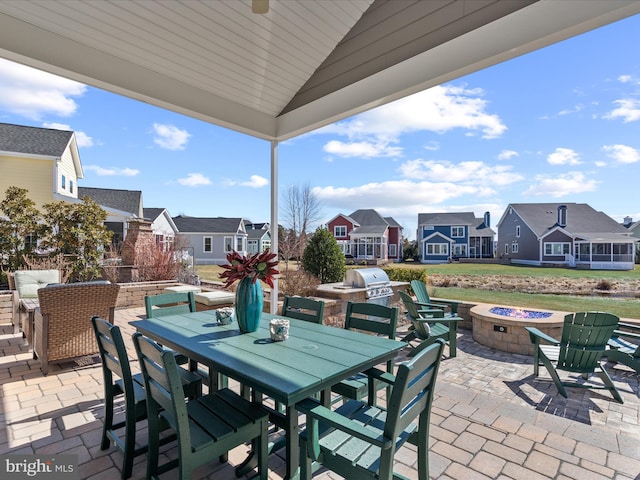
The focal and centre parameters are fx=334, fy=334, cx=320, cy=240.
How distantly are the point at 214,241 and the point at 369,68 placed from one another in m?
22.0

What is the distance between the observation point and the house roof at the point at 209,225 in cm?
2377

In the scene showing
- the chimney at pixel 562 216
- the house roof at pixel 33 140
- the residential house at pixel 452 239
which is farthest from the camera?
the residential house at pixel 452 239

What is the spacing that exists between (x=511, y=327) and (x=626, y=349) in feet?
4.42

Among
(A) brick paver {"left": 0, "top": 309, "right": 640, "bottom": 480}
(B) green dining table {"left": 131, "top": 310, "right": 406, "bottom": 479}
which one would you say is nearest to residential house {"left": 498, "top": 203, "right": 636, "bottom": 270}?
(A) brick paver {"left": 0, "top": 309, "right": 640, "bottom": 480}

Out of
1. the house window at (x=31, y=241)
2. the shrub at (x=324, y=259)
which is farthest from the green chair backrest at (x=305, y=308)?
the house window at (x=31, y=241)

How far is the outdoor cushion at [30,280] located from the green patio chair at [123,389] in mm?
4220

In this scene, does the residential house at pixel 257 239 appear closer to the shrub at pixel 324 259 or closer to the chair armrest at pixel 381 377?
the shrub at pixel 324 259

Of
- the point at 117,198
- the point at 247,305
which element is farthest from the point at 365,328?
the point at 117,198

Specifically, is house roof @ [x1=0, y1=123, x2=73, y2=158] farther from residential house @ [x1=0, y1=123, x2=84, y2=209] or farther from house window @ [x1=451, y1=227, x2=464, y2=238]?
house window @ [x1=451, y1=227, x2=464, y2=238]

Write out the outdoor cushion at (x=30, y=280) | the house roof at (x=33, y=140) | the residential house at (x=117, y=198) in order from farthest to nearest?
the residential house at (x=117, y=198) → the house roof at (x=33, y=140) → the outdoor cushion at (x=30, y=280)

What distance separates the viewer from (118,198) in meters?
17.7

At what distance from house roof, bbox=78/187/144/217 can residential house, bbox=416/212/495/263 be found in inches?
693

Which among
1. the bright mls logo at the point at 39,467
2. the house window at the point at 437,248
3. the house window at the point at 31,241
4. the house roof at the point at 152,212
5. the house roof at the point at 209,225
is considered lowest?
the bright mls logo at the point at 39,467

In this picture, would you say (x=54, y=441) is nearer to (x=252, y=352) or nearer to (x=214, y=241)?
(x=252, y=352)
